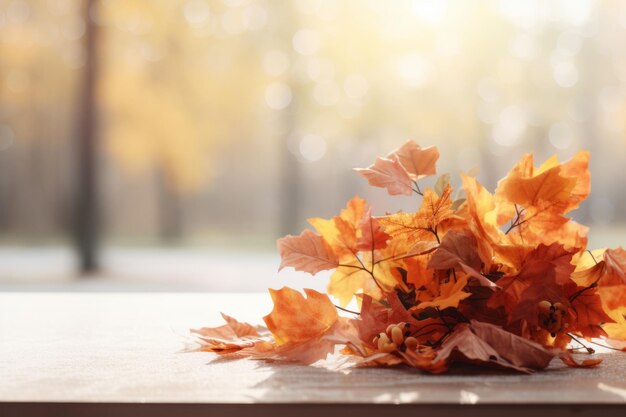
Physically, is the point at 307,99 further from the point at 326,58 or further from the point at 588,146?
the point at 588,146

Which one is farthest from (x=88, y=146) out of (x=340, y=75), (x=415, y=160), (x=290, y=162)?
(x=415, y=160)

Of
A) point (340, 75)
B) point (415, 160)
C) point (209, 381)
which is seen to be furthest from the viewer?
point (340, 75)

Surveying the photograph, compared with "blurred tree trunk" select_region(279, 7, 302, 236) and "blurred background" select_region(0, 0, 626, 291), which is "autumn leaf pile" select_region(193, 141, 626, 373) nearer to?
"blurred background" select_region(0, 0, 626, 291)

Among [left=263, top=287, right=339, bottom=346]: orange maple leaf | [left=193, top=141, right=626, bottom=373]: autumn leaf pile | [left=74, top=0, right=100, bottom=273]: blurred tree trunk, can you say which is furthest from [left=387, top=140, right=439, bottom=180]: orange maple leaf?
[left=74, top=0, right=100, bottom=273]: blurred tree trunk

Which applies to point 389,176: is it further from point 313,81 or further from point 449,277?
point 313,81

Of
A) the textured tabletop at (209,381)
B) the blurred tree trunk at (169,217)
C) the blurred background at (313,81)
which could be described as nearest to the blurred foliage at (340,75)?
the blurred background at (313,81)
